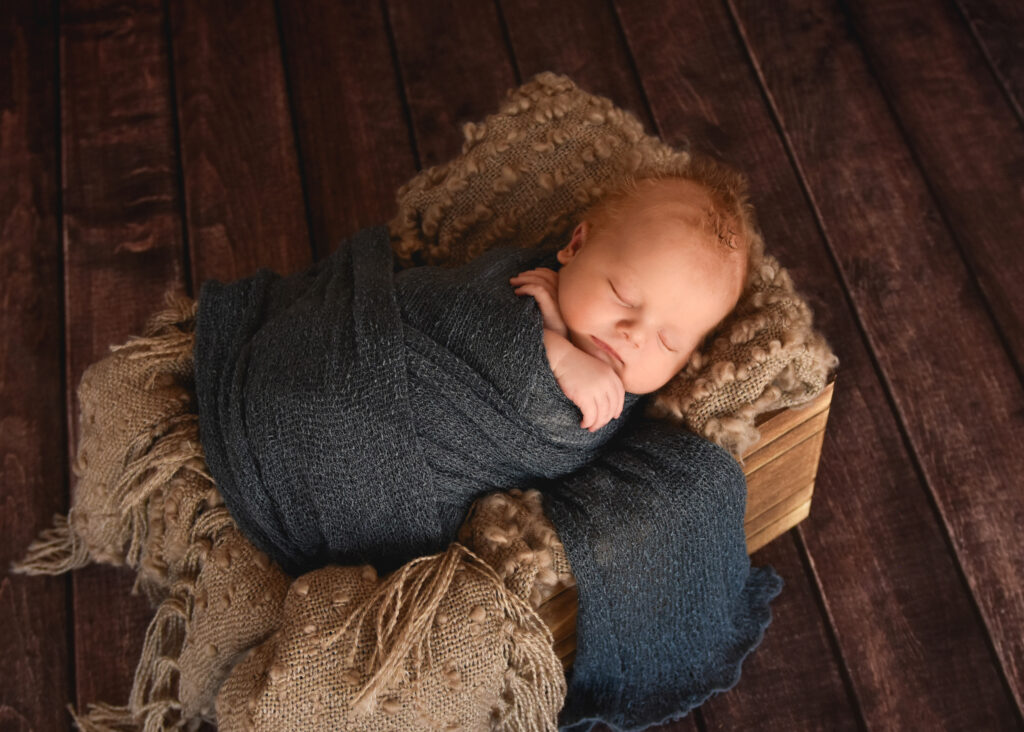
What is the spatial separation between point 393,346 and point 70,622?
0.64 meters

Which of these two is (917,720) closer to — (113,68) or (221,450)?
(221,450)

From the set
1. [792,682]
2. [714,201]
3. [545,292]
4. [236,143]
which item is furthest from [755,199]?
[236,143]

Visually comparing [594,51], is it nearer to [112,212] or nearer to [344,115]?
[344,115]

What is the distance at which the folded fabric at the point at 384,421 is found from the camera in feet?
3.31

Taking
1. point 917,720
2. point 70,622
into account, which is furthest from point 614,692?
point 70,622

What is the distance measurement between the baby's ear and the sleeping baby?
1.2 inches

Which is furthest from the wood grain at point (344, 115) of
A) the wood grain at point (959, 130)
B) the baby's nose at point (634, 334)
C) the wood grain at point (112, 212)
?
the wood grain at point (959, 130)

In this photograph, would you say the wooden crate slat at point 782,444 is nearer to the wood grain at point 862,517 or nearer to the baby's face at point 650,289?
the baby's face at point 650,289

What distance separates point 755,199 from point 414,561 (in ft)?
2.95

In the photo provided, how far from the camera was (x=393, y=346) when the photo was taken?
40.1 inches

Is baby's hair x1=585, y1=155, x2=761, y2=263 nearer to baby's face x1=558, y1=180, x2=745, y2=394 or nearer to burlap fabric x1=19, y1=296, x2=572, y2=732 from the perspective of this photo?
baby's face x1=558, y1=180, x2=745, y2=394

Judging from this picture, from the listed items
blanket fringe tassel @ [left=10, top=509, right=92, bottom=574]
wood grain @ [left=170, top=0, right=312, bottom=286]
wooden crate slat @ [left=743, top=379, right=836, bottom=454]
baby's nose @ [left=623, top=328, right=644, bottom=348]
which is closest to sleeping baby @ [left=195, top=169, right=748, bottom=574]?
baby's nose @ [left=623, top=328, right=644, bottom=348]

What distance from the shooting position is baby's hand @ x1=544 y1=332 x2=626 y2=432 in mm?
1024

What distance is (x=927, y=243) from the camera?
1.53m
